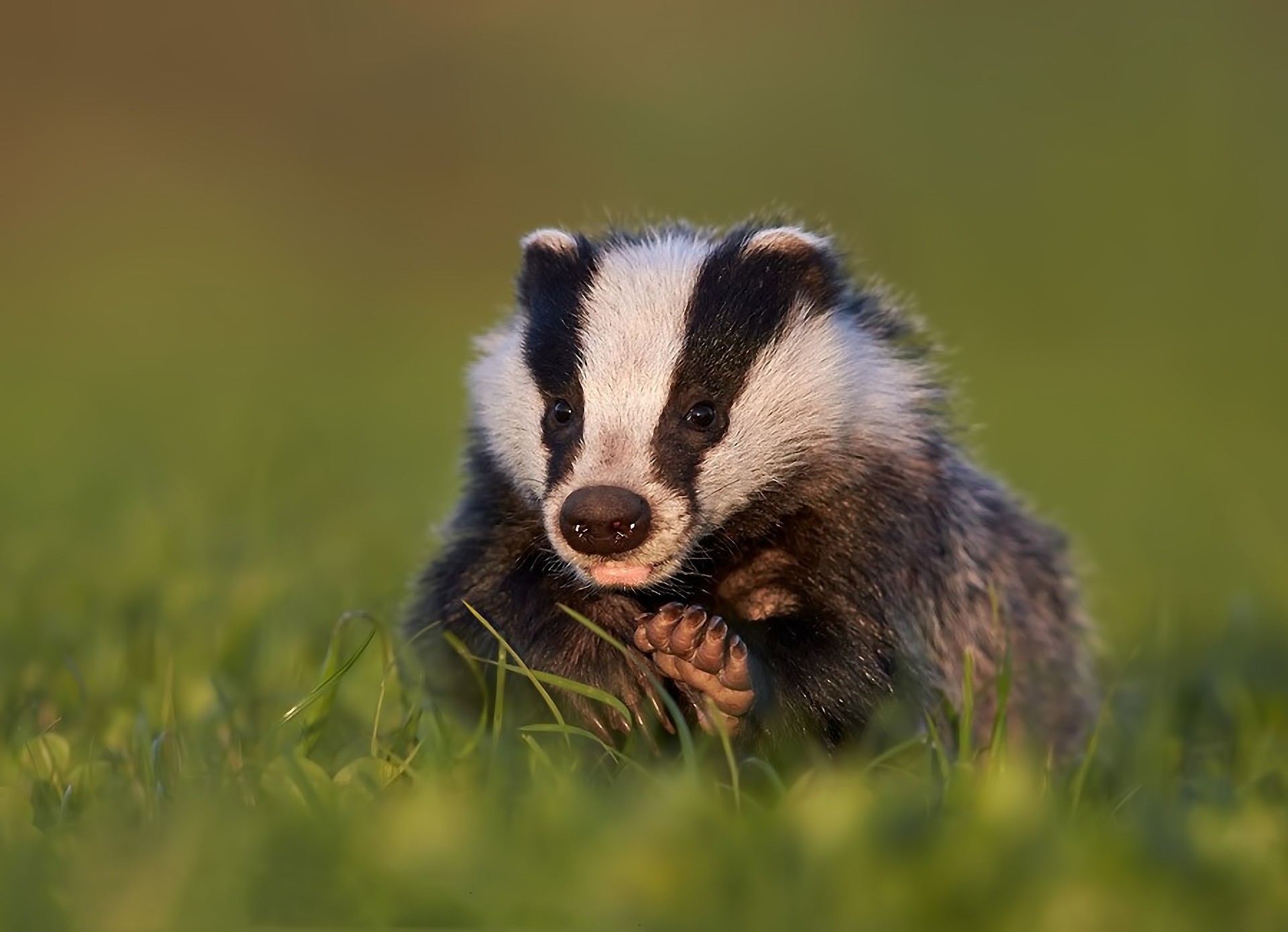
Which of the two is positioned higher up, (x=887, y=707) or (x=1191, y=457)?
(x=887, y=707)

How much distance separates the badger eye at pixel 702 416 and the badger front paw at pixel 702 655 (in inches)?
19.5

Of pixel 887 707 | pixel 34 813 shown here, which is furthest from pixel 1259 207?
pixel 34 813

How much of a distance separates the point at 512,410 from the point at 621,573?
703 millimetres

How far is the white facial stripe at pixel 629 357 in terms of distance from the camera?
166 inches

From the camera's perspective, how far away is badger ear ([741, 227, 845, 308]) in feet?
15.2

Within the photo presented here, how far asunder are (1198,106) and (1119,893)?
59.7 ft

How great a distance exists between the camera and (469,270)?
18.5m

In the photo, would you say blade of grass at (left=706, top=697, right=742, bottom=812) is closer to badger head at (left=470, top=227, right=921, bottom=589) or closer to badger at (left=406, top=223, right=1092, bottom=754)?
badger at (left=406, top=223, right=1092, bottom=754)

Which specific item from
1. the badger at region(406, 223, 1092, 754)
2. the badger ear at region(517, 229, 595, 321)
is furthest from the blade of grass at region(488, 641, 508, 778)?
the badger ear at region(517, 229, 595, 321)

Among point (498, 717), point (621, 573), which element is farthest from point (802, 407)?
point (498, 717)

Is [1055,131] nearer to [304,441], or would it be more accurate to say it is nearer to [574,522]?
[304,441]

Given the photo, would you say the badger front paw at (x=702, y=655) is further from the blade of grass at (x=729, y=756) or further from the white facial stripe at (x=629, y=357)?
the white facial stripe at (x=629, y=357)

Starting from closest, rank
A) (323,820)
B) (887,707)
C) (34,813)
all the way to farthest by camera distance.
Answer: (323,820), (34,813), (887,707)

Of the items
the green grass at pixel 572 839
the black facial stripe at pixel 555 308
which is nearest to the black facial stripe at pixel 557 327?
the black facial stripe at pixel 555 308
